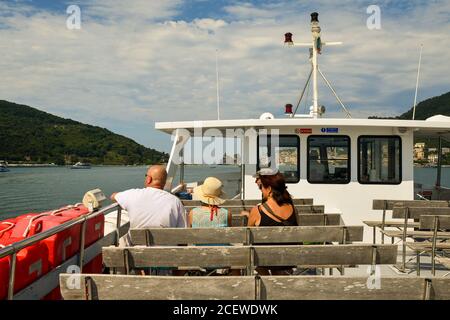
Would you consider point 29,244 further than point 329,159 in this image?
No

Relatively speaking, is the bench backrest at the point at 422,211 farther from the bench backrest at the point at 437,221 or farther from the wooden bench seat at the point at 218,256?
the wooden bench seat at the point at 218,256

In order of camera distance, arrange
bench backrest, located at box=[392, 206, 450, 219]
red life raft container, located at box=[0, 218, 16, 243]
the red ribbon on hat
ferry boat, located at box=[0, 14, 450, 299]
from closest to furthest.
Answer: red life raft container, located at box=[0, 218, 16, 243] < the red ribbon on hat < bench backrest, located at box=[392, 206, 450, 219] < ferry boat, located at box=[0, 14, 450, 299]

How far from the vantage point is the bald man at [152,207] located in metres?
4.91

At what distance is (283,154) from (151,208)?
502cm

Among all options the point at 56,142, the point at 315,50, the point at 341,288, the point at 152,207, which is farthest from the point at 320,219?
the point at 56,142

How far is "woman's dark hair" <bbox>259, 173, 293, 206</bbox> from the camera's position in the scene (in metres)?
4.76

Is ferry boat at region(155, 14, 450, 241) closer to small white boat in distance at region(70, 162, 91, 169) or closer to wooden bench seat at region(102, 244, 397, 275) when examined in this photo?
wooden bench seat at region(102, 244, 397, 275)

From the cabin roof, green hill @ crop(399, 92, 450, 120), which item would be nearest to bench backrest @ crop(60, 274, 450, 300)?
the cabin roof

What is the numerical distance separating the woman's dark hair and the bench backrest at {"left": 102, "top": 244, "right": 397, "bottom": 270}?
0.97m

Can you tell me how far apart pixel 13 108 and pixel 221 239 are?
448 feet

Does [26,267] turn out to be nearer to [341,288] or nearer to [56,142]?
[341,288]

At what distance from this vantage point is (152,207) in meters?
4.93

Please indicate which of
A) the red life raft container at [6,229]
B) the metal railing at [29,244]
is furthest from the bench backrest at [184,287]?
the red life raft container at [6,229]
